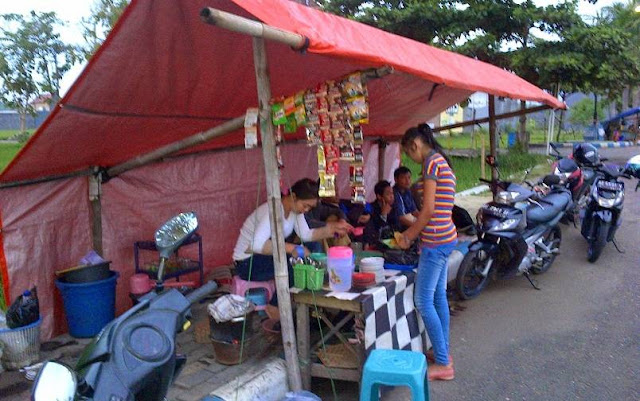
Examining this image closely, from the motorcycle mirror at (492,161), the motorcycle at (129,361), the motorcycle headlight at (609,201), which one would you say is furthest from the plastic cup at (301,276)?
the motorcycle headlight at (609,201)

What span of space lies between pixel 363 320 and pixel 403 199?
114 inches

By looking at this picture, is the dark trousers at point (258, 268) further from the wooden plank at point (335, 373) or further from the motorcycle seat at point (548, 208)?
the motorcycle seat at point (548, 208)

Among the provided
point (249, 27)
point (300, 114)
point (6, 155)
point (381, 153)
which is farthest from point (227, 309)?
point (6, 155)

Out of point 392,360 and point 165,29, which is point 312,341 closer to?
point 392,360

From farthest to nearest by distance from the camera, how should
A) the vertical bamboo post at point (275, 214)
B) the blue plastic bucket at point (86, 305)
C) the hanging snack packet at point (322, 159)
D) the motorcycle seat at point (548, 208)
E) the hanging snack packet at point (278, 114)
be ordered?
the motorcycle seat at point (548, 208) → the blue plastic bucket at point (86, 305) → the hanging snack packet at point (322, 159) → the hanging snack packet at point (278, 114) → the vertical bamboo post at point (275, 214)

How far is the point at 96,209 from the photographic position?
4.55 m

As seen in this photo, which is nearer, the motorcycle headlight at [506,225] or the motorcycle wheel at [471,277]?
the motorcycle wheel at [471,277]

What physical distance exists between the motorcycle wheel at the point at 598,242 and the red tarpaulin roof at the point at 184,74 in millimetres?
2534

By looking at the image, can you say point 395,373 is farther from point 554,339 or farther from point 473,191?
point 473,191

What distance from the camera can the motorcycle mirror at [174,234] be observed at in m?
2.40

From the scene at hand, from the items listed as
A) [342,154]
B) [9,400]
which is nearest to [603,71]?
[342,154]

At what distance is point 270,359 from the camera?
371cm

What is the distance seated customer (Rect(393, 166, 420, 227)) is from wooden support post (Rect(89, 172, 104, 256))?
2.97 meters

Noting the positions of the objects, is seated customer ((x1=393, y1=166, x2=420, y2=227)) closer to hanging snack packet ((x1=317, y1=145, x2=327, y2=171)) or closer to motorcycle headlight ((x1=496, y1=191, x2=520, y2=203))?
motorcycle headlight ((x1=496, y1=191, x2=520, y2=203))
